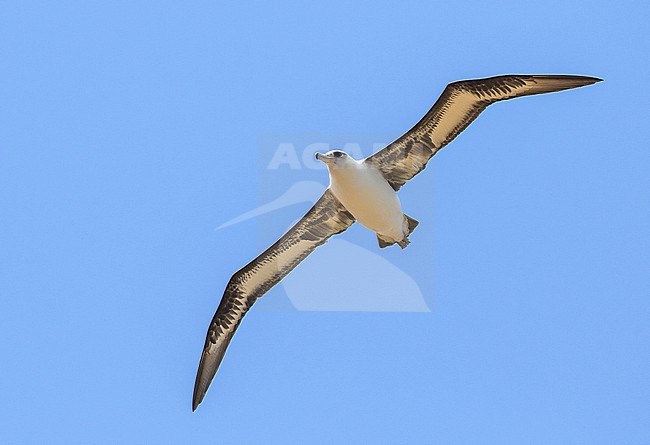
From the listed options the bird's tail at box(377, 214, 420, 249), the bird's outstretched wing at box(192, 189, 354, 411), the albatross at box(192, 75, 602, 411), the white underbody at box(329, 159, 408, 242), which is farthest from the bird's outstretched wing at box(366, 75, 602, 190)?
the bird's outstretched wing at box(192, 189, 354, 411)

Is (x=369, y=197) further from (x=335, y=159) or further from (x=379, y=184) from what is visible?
(x=335, y=159)

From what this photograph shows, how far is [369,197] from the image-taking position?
1961 cm

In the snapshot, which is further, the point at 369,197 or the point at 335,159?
the point at 369,197

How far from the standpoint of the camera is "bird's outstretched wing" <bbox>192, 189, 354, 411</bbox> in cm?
2067

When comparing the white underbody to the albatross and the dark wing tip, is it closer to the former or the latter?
the albatross

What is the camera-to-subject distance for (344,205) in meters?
20.0

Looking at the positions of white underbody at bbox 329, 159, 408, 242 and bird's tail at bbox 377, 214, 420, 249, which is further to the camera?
bird's tail at bbox 377, 214, 420, 249

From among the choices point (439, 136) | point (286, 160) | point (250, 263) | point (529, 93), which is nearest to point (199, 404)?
point (250, 263)

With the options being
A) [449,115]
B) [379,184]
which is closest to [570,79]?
[449,115]

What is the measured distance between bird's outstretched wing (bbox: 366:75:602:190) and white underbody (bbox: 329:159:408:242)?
0.28 metres

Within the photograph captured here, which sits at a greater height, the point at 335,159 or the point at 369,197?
the point at 335,159

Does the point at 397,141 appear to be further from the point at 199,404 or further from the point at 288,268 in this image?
the point at 199,404

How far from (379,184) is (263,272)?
2.69m

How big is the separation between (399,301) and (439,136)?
342cm
